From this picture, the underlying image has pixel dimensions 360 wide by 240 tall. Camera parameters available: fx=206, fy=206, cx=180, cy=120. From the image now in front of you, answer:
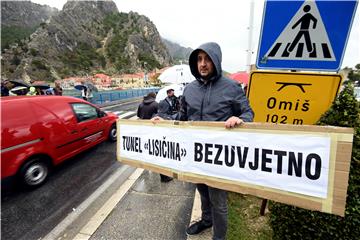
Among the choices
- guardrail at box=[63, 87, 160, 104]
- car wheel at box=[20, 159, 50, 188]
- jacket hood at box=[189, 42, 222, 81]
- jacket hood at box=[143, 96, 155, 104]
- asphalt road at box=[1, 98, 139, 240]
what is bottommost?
asphalt road at box=[1, 98, 139, 240]

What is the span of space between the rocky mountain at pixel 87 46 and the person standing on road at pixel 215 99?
95680mm

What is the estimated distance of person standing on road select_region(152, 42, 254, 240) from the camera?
6.31ft

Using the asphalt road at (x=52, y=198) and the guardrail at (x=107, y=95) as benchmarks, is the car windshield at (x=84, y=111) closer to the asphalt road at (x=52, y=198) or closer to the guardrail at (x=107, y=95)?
the asphalt road at (x=52, y=198)

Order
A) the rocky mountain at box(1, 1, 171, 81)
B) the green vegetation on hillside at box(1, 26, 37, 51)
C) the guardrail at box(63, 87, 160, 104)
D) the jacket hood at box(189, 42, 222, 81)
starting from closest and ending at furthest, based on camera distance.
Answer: the jacket hood at box(189, 42, 222, 81) < the guardrail at box(63, 87, 160, 104) < the rocky mountain at box(1, 1, 171, 81) < the green vegetation on hillside at box(1, 26, 37, 51)

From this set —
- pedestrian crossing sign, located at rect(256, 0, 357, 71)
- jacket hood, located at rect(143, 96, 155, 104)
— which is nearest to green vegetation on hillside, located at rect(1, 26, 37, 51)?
jacket hood, located at rect(143, 96, 155, 104)

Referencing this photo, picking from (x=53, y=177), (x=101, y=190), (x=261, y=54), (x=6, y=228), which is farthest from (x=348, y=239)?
(x=53, y=177)

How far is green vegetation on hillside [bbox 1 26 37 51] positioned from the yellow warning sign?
399 feet

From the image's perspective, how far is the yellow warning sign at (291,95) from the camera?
6.61 ft

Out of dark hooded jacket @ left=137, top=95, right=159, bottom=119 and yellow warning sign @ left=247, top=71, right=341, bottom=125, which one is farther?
dark hooded jacket @ left=137, top=95, right=159, bottom=119

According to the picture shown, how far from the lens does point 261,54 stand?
2.21m

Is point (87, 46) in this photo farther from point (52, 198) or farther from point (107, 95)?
point (52, 198)

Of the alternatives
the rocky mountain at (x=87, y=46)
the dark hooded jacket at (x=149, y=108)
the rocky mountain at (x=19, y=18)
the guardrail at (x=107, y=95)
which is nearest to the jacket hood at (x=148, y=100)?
the dark hooded jacket at (x=149, y=108)

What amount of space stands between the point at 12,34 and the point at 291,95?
147581 mm

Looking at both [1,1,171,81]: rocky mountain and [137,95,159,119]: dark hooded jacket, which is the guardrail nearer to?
[137,95,159,119]: dark hooded jacket
